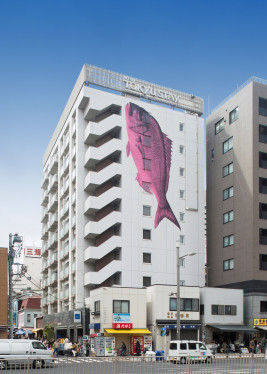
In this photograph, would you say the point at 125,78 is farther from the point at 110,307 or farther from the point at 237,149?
the point at 110,307

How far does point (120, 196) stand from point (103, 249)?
7101 mm

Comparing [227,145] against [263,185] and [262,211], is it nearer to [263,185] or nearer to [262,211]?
[263,185]

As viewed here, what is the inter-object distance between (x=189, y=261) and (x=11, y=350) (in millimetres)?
38100

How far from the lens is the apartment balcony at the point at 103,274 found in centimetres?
6462

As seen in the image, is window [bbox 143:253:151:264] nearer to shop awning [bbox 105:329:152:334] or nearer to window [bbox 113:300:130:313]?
window [bbox 113:300:130:313]

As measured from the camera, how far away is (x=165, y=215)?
70688 mm

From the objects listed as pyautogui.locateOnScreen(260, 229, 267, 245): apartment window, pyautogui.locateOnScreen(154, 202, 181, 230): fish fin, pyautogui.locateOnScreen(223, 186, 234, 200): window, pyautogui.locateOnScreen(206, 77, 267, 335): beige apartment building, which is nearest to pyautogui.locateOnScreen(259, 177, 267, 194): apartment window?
pyautogui.locateOnScreen(206, 77, 267, 335): beige apartment building

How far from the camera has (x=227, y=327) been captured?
59.1 meters

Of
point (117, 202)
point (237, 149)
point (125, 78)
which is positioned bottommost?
point (117, 202)

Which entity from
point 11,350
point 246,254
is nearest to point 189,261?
point 246,254

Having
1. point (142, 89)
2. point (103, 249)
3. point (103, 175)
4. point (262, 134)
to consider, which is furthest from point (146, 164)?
point (262, 134)

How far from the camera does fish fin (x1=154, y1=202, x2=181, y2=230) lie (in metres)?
70.0

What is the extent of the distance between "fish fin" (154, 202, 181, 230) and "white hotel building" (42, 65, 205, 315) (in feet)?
1.75

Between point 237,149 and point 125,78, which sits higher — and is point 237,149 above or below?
below
